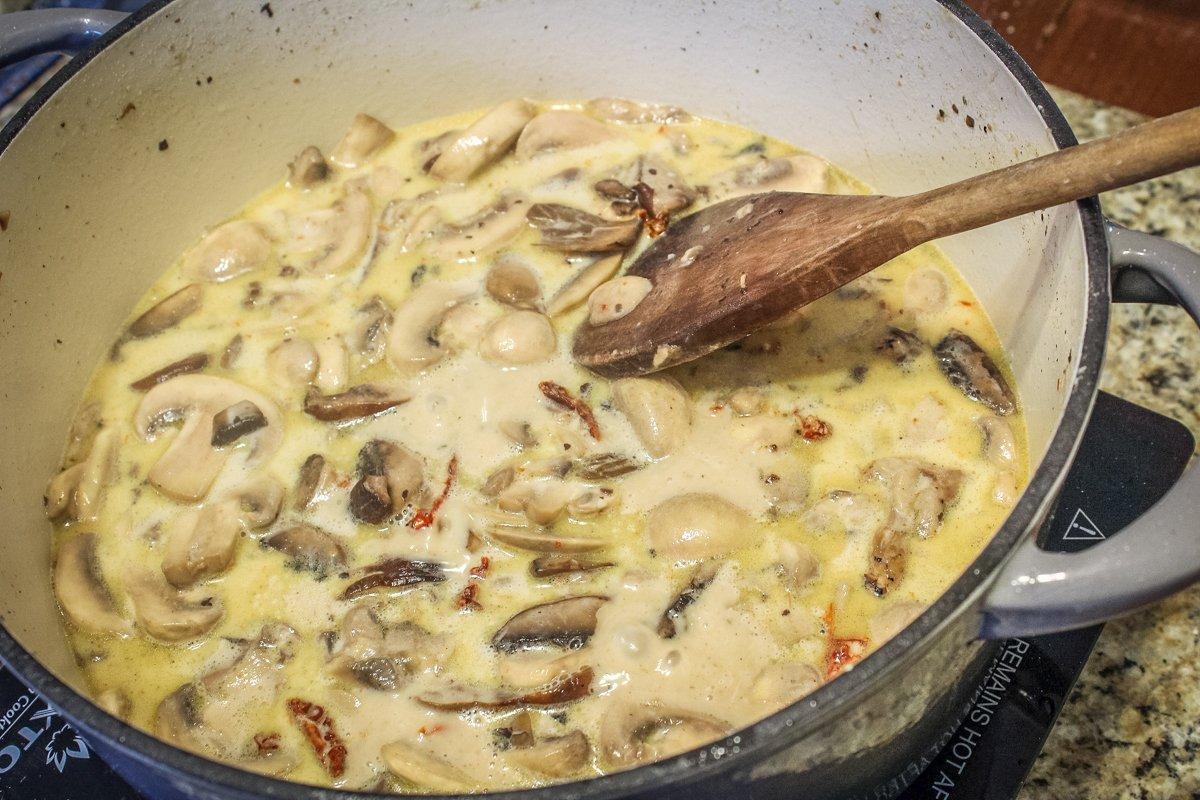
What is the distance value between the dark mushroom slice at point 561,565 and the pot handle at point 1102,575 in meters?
0.67

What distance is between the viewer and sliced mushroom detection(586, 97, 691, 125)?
247 centimetres

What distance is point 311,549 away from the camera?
70.5 inches

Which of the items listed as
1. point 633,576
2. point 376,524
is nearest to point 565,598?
point 633,576

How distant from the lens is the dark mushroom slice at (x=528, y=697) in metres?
1.58

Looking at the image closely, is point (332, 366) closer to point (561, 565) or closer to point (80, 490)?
point (80, 490)

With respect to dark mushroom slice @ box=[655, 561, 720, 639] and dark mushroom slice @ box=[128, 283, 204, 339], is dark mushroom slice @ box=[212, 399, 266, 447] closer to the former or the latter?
dark mushroom slice @ box=[128, 283, 204, 339]

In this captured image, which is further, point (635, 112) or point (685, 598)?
point (635, 112)

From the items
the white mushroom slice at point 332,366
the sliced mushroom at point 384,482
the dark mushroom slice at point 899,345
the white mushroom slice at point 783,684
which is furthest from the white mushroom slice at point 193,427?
the dark mushroom slice at point 899,345

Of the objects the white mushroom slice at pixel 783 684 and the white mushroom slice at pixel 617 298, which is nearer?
the white mushroom slice at pixel 783 684

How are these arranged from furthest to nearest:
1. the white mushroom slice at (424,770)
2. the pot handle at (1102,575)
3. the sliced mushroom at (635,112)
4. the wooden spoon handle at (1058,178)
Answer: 1. the sliced mushroom at (635,112)
2. the white mushroom slice at (424,770)
3. the wooden spoon handle at (1058,178)
4. the pot handle at (1102,575)

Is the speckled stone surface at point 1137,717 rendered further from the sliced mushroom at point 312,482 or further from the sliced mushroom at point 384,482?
the sliced mushroom at point 312,482

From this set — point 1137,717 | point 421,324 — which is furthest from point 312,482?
point 1137,717

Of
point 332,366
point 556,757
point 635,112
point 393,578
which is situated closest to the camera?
point 556,757

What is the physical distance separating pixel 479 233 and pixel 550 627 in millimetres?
941
